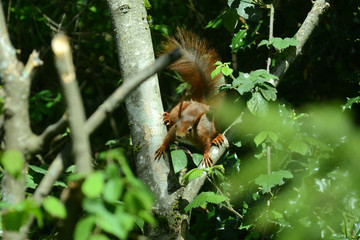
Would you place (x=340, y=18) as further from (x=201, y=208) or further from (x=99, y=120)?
(x=99, y=120)

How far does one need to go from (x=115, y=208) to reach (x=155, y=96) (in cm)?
122

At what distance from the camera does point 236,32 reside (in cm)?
312

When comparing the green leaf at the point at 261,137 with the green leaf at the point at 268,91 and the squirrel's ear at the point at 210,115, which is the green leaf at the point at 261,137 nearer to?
the green leaf at the point at 268,91

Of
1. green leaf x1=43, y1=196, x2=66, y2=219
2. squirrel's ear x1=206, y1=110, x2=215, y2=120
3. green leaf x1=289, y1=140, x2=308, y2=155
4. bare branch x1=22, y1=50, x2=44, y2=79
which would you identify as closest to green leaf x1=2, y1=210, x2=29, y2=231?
green leaf x1=43, y1=196, x2=66, y2=219

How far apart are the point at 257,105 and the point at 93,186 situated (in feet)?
5.15

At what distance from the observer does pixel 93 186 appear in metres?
0.89

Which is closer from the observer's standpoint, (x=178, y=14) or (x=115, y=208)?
(x=115, y=208)

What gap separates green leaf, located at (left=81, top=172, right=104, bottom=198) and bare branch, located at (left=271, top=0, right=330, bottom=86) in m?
1.83

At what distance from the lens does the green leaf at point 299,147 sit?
7.80ft

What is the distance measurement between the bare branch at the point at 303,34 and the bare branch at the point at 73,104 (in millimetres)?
1781

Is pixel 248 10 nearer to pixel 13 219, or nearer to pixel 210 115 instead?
pixel 210 115

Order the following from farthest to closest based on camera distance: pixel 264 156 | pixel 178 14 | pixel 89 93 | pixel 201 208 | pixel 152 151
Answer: pixel 89 93, pixel 178 14, pixel 201 208, pixel 264 156, pixel 152 151

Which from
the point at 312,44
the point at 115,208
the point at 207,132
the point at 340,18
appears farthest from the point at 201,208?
the point at 115,208

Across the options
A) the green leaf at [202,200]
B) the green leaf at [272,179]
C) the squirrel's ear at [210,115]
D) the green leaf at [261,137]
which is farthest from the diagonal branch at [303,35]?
the squirrel's ear at [210,115]
